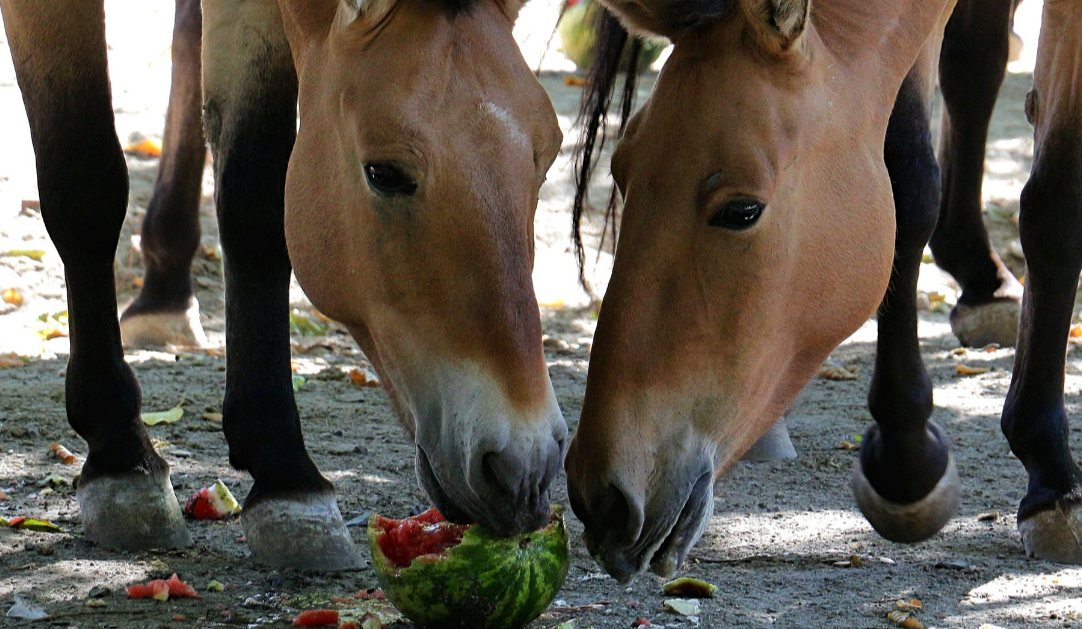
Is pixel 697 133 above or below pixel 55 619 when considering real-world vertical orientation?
above

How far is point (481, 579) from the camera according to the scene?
2580 millimetres

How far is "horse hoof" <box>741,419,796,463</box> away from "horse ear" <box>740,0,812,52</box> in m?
2.03

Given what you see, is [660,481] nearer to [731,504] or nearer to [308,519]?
[308,519]

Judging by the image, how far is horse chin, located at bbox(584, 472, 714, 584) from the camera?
2.42 metres

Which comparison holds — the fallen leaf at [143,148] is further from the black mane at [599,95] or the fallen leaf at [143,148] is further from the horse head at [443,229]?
the horse head at [443,229]

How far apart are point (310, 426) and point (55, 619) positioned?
1.80m

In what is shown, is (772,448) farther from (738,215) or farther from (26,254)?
(26,254)

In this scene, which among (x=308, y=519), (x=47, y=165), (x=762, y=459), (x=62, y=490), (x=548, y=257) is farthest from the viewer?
(x=548, y=257)

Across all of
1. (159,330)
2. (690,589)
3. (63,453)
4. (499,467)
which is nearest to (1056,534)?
(690,589)

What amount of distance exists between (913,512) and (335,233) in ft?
5.74

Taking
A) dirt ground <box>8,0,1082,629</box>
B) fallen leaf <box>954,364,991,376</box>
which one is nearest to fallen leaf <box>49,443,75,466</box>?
dirt ground <box>8,0,1082,629</box>

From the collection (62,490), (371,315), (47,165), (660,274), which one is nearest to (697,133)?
(660,274)

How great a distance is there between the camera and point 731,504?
12.6 feet

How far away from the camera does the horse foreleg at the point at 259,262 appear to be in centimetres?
326
